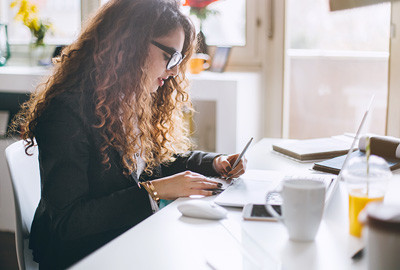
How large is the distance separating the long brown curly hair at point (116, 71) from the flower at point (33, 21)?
1481mm

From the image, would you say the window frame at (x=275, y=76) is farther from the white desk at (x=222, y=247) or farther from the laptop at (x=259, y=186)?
the white desk at (x=222, y=247)

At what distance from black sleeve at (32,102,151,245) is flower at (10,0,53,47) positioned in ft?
5.84

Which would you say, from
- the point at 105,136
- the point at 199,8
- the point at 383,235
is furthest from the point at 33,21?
the point at 383,235

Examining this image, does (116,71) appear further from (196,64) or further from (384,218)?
(196,64)

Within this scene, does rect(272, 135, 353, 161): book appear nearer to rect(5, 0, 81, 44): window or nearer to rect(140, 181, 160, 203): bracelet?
rect(140, 181, 160, 203): bracelet

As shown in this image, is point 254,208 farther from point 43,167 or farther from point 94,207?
point 43,167

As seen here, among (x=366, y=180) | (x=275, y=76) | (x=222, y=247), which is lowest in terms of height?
(x=222, y=247)

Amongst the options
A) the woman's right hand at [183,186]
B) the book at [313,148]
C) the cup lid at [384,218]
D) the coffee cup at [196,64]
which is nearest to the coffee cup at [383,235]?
the cup lid at [384,218]

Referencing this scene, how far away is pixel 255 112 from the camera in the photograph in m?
2.54

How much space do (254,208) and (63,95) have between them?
534mm

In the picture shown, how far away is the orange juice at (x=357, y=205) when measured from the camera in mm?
870

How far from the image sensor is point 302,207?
839 mm

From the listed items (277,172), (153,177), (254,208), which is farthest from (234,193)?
(153,177)

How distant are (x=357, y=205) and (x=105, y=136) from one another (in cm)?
63
